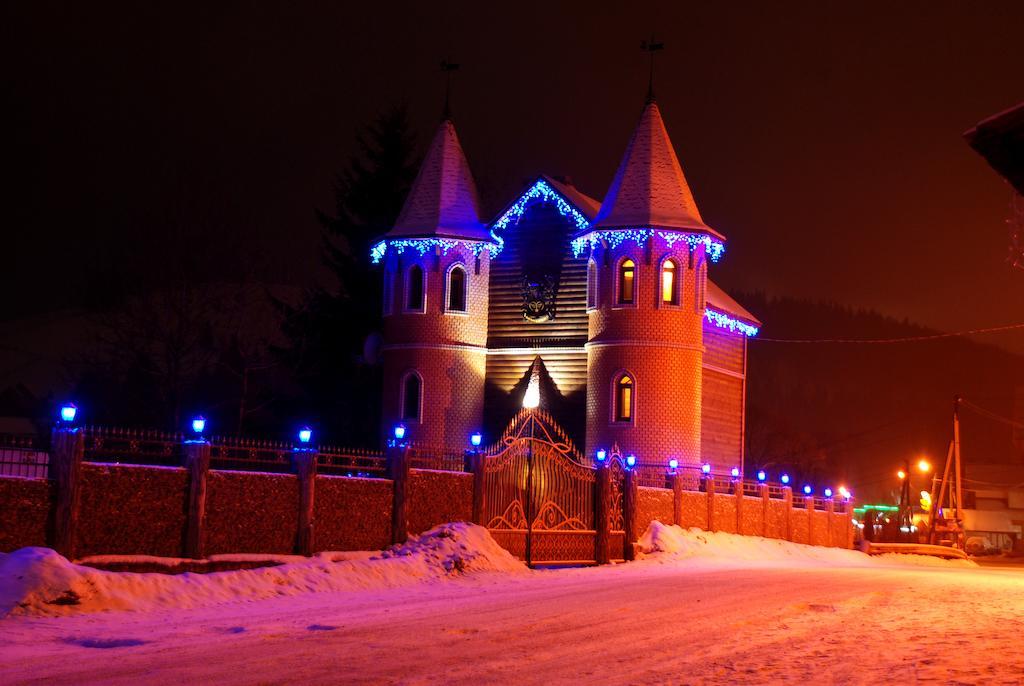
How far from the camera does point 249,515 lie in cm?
1934

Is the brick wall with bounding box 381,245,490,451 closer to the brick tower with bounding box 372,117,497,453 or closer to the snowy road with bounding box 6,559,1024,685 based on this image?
the brick tower with bounding box 372,117,497,453

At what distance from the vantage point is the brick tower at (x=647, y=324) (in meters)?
35.8

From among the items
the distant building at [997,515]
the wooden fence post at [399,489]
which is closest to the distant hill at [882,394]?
the distant building at [997,515]

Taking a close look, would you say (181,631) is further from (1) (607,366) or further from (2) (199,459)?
(1) (607,366)

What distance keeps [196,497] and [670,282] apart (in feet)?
68.3

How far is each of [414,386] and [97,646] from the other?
84.6 feet

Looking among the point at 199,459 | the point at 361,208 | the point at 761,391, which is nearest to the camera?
the point at 199,459

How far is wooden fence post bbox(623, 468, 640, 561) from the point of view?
27.3 m

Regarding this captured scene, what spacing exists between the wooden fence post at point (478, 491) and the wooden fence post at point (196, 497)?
6529 millimetres

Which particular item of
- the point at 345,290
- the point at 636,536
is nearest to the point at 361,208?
the point at 345,290

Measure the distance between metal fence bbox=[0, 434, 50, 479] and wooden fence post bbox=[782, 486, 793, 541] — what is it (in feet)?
80.9

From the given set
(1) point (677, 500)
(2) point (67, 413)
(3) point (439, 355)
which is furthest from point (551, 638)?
(3) point (439, 355)

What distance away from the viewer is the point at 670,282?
3653 centimetres

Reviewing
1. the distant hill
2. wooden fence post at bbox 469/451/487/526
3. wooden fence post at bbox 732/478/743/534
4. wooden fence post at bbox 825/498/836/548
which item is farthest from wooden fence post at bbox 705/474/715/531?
the distant hill
